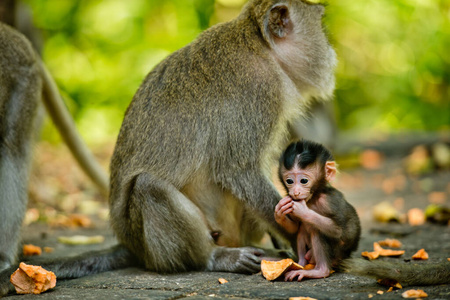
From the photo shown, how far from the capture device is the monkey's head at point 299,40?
4086 mm

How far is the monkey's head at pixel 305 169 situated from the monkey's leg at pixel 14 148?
2.03 metres

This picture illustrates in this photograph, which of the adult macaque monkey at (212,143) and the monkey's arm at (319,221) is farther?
the adult macaque monkey at (212,143)

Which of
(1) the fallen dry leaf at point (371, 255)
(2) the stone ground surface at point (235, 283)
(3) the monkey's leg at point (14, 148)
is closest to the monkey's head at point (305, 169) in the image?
(2) the stone ground surface at point (235, 283)

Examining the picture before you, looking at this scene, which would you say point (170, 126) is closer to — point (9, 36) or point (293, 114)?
point (293, 114)

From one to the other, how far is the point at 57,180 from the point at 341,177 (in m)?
4.86

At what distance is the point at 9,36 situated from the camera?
431cm

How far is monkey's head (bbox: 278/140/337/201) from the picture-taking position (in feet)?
11.3

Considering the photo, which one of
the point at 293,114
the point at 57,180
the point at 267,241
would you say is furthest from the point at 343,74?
the point at 293,114

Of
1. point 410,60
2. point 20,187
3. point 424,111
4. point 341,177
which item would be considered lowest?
point 20,187

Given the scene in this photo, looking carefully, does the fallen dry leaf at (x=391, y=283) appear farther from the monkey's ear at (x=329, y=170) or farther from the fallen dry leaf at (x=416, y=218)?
Result: the fallen dry leaf at (x=416, y=218)

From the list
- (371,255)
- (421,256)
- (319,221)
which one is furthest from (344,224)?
(421,256)

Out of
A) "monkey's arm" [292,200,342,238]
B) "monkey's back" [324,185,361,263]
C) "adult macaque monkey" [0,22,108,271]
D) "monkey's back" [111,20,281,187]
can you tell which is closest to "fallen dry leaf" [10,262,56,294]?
"adult macaque monkey" [0,22,108,271]

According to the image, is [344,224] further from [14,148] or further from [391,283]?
[14,148]

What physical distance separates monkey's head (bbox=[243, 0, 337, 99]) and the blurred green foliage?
7903 millimetres
